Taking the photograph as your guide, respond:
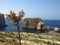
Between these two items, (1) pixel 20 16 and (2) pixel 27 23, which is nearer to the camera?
(1) pixel 20 16

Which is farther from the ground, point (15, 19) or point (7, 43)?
point (15, 19)

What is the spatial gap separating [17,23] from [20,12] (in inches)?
34.4

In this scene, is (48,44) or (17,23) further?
(48,44)

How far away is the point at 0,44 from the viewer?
76.4ft

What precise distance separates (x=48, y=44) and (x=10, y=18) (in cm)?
1029

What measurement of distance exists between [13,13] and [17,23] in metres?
0.83

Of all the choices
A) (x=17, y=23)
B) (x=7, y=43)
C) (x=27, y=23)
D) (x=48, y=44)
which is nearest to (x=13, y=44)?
(x=7, y=43)

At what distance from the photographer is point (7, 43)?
2414cm

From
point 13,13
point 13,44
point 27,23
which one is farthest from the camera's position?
point 27,23

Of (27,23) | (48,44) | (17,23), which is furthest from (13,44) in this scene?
(27,23)

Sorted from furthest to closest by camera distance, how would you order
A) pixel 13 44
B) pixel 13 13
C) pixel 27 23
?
pixel 27 23
pixel 13 44
pixel 13 13

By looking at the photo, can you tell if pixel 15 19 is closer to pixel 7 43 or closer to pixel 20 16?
pixel 20 16

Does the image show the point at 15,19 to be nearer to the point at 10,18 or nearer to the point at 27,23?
the point at 10,18

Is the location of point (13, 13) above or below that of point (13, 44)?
above
